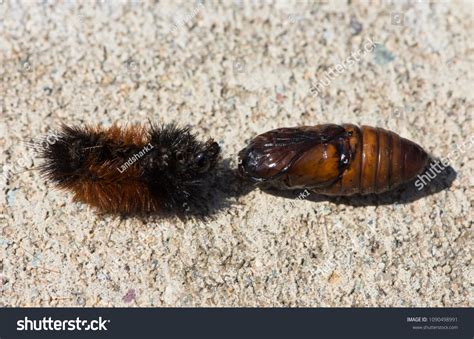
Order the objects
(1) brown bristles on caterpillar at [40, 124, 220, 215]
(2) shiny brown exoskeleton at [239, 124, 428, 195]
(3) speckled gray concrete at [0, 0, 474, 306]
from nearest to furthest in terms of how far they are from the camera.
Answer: (1) brown bristles on caterpillar at [40, 124, 220, 215]
(2) shiny brown exoskeleton at [239, 124, 428, 195]
(3) speckled gray concrete at [0, 0, 474, 306]

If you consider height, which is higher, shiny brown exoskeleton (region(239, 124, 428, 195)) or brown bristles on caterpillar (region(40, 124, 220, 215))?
shiny brown exoskeleton (region(239, 124, 428, 195))

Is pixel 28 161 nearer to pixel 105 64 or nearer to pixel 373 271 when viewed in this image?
pixel 105 64

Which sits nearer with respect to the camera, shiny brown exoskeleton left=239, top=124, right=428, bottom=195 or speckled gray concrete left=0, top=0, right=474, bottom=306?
shiny brown exoskeleton left=239, top=124, right=428, bottom=195

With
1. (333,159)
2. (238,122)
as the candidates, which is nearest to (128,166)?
(238,122)

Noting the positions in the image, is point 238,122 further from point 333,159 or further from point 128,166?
point 128,166

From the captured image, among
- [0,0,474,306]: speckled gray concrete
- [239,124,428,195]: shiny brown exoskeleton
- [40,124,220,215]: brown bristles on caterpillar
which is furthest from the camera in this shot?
[0,0,474,306]: speckled gray concrete
